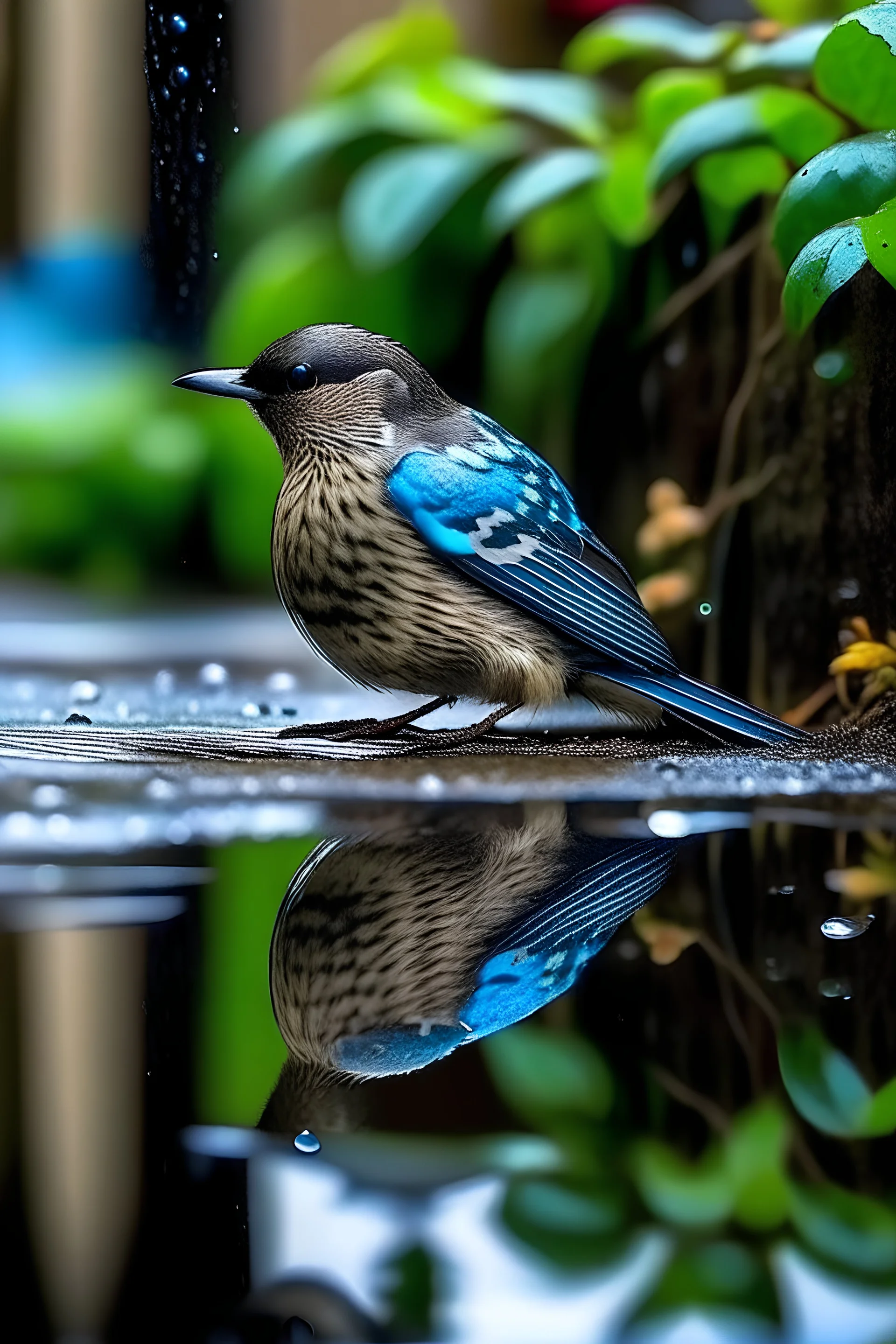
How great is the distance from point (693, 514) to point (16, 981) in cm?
140

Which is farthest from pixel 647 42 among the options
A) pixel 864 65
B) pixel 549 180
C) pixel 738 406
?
pixel 864 65

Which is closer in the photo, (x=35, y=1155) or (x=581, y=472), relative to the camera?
(x=35, y=1155)

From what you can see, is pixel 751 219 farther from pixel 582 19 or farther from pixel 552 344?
pixel 582 19

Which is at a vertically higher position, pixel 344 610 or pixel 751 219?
pixel 751 219

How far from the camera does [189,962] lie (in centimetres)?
77

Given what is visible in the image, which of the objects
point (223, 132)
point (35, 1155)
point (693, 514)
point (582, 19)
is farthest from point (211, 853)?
point (582, 19)

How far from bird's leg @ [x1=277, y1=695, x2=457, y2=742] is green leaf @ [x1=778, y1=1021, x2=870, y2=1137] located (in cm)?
92

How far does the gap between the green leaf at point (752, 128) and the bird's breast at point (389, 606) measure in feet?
2.37

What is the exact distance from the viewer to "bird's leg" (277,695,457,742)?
60.5 inches

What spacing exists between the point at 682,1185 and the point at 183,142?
1573 millimetres

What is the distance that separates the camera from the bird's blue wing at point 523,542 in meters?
1.46

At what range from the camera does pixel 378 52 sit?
8.64 feet

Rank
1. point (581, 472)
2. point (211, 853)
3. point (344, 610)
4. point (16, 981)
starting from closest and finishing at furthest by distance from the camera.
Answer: point (16, 981) → point (211, 853) → point (344, 610) → point (581, 472)

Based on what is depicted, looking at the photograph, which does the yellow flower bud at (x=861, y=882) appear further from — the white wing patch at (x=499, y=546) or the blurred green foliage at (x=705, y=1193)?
the white wing patch at (x=499, y=546)
